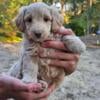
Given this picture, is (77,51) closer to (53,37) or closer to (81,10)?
(53,37)

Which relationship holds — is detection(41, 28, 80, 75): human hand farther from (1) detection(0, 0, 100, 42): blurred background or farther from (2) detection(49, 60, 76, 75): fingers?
(1) detection(0, 0, 100, 42): blurred background

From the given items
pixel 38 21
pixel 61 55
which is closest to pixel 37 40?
pixel 38 21

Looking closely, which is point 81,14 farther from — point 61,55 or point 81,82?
point 61,55

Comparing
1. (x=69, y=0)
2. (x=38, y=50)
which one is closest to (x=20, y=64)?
(x=38, y=50)

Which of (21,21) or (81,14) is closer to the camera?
(21,21)

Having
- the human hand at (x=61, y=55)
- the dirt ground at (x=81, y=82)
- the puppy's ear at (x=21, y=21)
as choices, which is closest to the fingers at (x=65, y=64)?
the human hand at (x=61, y=55)

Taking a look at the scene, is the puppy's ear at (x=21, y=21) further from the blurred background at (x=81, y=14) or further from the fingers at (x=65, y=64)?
the blurred background at (x=81, y=14)
